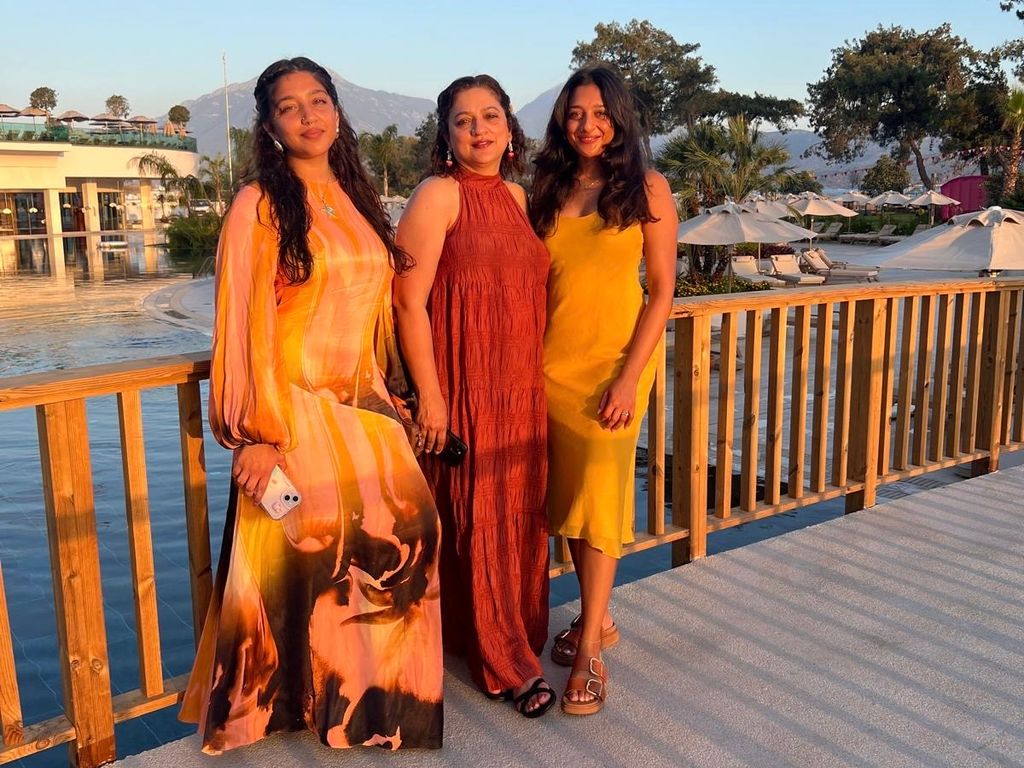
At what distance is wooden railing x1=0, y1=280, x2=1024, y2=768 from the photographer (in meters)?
2.22

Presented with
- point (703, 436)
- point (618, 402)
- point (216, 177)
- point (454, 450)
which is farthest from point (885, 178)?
point (454, 450)

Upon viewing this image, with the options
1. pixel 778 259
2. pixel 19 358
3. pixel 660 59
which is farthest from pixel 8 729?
pixel 660 59

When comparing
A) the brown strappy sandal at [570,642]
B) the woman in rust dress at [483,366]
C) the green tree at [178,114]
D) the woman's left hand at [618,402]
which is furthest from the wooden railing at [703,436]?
the green tree at [178,114]

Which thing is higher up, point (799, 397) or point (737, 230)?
point (737, 230)

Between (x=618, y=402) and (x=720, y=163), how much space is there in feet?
54.3

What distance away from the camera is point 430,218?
93.4 inches

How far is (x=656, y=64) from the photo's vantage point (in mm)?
49375

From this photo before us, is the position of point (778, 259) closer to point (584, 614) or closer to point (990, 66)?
point (584, 614)

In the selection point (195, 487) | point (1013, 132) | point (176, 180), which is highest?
point (1013, 132)

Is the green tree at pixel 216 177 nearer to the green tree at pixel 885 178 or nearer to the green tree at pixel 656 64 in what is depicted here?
the green tree at pixel 656 64

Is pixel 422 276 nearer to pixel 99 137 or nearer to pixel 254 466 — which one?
pixel 254 466

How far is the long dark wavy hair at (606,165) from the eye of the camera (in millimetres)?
2508

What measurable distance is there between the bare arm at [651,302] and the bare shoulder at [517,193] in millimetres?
332

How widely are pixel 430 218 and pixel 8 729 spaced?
61.4 inches
